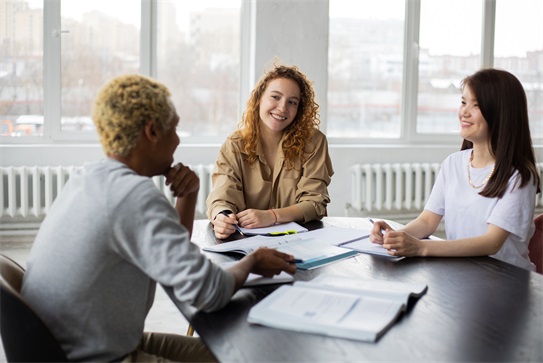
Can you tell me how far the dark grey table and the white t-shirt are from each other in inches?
11.3

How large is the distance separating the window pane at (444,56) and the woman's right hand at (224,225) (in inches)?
139

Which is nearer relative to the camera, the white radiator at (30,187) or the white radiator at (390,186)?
the white radiator at (30,187)

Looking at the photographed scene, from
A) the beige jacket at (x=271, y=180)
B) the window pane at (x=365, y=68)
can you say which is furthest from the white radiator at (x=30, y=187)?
the beige jacket at (x=271, y=180)

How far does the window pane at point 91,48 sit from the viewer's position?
471cm

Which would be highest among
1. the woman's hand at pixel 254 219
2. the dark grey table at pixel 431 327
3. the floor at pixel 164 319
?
the woman's hand at pixel 254 219

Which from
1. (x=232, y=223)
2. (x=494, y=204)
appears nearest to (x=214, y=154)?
(x=232, y=223)

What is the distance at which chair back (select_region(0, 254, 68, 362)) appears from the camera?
1.20 meters

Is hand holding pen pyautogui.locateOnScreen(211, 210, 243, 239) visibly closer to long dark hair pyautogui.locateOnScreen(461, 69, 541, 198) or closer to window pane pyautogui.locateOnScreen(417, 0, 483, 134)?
long dark hair pyautogui.locateOnScreen(461, 69, 541, 198)

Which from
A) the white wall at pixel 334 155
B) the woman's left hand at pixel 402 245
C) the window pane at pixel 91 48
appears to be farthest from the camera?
the window pane at pixel 91 48

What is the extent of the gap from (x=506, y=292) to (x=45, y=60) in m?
3.93

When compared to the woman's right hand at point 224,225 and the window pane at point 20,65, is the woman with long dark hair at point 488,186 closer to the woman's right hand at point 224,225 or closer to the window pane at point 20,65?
the woman's right hand at point 224,225

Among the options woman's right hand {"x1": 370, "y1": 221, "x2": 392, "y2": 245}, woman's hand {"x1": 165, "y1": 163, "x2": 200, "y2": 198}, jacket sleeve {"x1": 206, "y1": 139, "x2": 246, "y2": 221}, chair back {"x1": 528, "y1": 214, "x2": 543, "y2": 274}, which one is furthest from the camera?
jacket sleeve {"x1": 206, "y1": 139, "x2": 246, "y2": 221}

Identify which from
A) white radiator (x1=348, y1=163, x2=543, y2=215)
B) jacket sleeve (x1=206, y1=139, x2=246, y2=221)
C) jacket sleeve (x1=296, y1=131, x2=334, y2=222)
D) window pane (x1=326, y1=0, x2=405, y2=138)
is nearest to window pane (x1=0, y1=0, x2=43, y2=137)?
window pane (x1=326, y1=0, x2=405, y2=138)

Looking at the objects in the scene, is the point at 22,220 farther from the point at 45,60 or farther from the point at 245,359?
the point at 245,359
